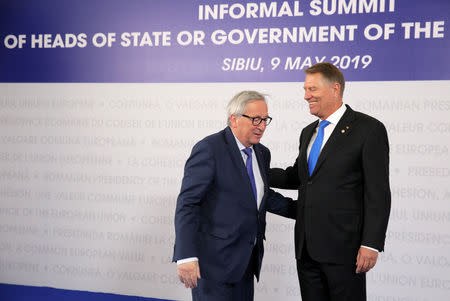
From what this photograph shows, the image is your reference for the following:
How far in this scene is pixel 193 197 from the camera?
7.08 feet

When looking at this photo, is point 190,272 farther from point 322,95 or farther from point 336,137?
point 322,95

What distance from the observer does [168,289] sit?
3.88 m

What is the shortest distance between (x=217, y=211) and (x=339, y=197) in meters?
0.55

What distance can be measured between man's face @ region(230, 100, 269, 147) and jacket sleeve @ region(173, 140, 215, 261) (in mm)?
176

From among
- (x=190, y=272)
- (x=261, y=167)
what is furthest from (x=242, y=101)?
(x=190, y=272)

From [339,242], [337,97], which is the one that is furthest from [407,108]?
[339,242]

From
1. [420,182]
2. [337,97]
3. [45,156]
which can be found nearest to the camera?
[337,97]

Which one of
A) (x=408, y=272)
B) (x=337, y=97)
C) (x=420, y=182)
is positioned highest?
(x=337, y=97)

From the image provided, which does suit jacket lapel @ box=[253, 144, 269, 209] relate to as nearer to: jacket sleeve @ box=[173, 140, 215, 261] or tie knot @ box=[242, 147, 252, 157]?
tie knot @ box=[242, 147, 252, 157]

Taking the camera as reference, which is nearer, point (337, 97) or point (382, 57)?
point (337, 97)

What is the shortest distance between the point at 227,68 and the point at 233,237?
1829mm

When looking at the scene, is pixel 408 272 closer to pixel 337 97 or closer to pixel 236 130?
pixel 337 97

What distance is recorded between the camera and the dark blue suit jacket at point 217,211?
2154 millimetres

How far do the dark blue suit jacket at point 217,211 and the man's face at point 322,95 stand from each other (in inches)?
17.2
